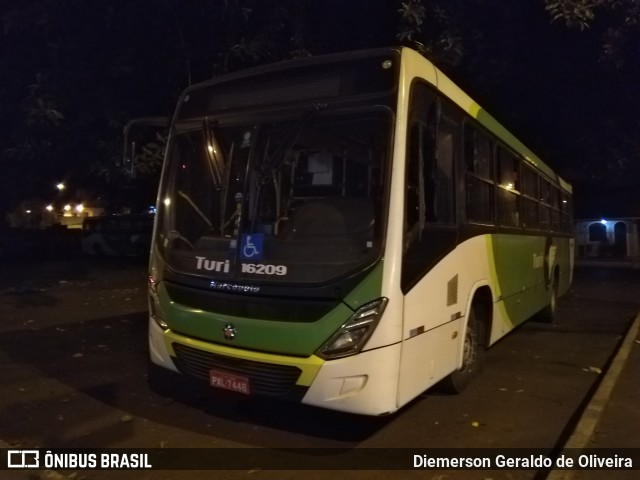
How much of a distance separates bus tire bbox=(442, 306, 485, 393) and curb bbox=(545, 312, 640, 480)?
1168 millimetres

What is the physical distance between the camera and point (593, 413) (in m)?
5.01

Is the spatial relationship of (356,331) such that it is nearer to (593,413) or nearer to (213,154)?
(213,154)

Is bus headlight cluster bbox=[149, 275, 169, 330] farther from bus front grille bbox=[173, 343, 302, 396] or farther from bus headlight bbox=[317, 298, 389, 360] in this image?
bus headlight bbox=[317, 298, 389, 360]

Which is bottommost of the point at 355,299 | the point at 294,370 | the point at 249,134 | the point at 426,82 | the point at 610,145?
the point at 294,370

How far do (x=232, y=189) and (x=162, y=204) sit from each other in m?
0.81

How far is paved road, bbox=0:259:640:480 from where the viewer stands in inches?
181

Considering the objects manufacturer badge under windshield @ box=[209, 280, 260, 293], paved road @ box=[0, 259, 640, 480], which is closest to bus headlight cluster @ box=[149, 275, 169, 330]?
manufacturer badge under windshield @ box=[209, 280, 260, 293]

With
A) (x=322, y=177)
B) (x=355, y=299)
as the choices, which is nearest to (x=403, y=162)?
(x=322, y=177)

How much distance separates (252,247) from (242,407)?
1.82 m

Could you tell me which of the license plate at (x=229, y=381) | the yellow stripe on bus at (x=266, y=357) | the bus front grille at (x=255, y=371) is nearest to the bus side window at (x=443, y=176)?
the yellow stripe on bus at (x=266, y=357)

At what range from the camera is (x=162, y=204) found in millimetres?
5129

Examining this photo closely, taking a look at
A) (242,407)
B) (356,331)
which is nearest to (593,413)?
(356,331)

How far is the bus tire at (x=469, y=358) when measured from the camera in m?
5.66

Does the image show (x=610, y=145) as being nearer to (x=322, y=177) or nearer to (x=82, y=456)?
(x=322, y=177)
